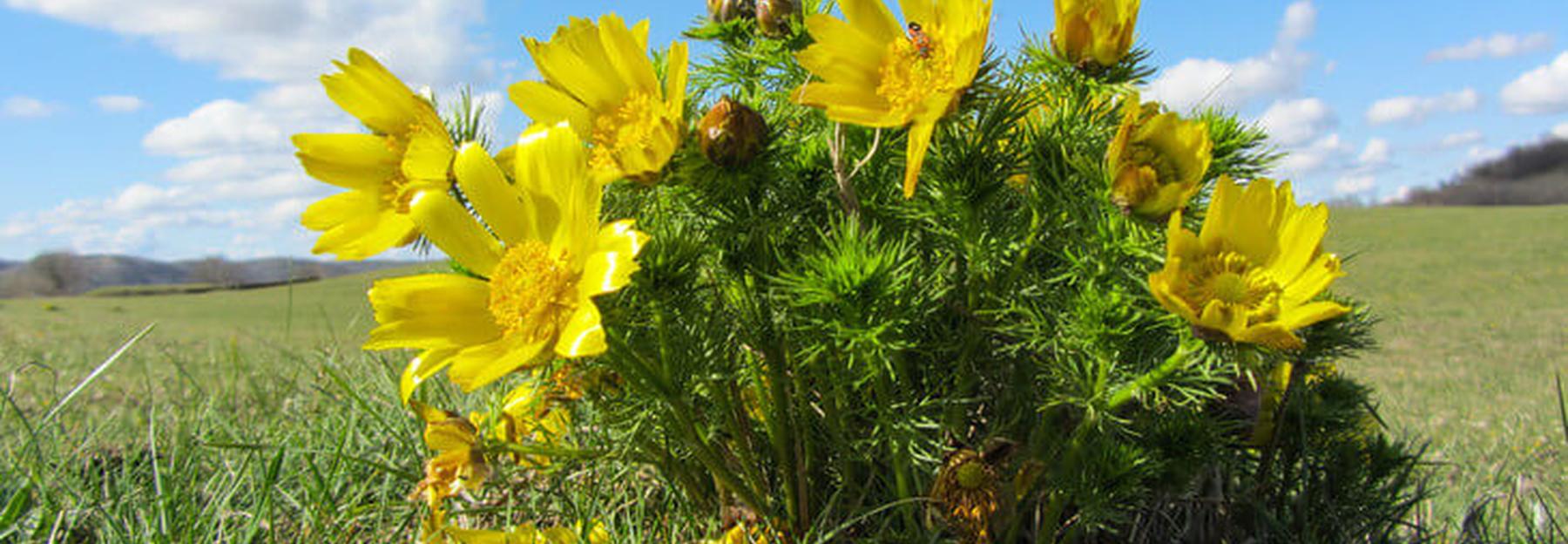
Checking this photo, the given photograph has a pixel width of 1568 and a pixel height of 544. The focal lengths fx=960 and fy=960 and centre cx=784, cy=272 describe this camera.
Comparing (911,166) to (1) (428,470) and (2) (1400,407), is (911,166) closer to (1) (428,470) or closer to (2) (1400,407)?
(1) (428,470)

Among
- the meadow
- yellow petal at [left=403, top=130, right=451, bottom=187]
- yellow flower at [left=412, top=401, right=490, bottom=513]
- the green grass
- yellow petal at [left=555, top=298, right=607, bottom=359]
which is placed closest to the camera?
yellow petal at [left=555, top=298, right=607, bottom=359]

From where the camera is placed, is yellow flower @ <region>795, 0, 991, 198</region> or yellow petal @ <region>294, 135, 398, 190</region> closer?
A: yellow flower @ <region>795, 0, 991, 198</region>

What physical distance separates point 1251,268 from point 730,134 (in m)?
0.51

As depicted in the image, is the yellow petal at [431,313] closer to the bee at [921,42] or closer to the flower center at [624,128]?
the flower center at [624,128]

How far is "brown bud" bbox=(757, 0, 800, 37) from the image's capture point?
3.32 feet

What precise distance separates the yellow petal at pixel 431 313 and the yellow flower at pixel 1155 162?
0.60m

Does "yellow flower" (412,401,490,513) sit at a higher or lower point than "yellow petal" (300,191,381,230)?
lower

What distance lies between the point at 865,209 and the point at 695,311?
21 centimetres

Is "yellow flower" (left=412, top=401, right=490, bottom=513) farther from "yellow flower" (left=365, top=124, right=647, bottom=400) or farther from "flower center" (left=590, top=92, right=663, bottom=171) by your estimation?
"flower center" (left=590, top=92, right=663, bottom=171)

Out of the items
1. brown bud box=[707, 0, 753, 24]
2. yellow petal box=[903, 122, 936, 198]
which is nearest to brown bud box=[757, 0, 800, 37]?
brown bud box=[707, 0, 753, 24]

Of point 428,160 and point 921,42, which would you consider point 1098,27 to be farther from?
point 428,160

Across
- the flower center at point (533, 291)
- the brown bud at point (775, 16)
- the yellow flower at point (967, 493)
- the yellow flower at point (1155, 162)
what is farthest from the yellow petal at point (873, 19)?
the yellow flower at point (967, 493)

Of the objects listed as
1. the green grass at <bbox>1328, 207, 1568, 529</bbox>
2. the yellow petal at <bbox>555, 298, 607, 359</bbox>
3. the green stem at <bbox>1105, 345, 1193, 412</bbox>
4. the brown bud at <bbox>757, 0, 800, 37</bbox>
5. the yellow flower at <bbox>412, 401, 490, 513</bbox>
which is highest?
the brown bud at <bbox>757, 0, 800, 37</bbox>

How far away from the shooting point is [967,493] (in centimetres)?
108
